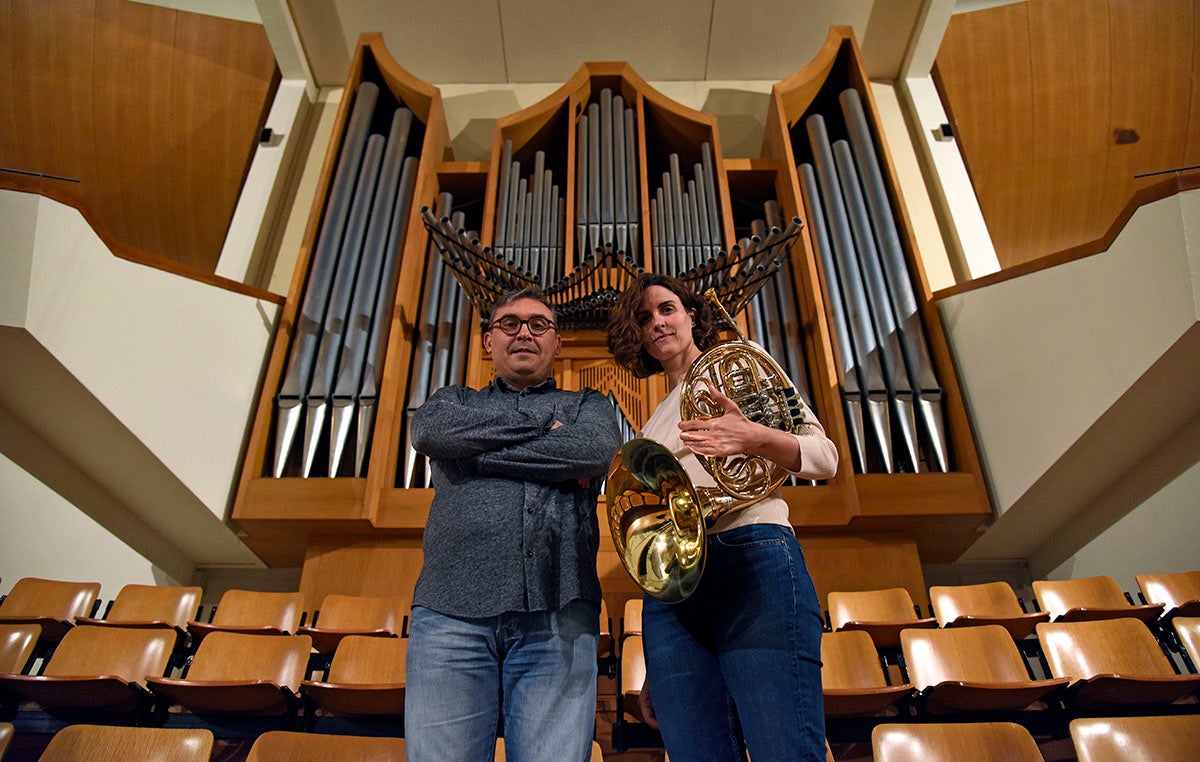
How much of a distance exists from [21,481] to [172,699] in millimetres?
1786

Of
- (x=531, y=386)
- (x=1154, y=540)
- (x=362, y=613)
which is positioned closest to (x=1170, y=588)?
(x=1154, y=540)

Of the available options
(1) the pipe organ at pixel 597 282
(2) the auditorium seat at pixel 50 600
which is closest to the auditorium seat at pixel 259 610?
(1) the pipe organ at pixel 597 282

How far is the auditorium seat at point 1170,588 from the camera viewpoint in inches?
104

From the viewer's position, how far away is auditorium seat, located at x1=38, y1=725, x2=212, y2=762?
1.57 metres

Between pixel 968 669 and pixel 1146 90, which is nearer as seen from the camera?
pixel 968 669

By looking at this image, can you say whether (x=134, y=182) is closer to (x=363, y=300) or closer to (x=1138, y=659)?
(x=363, y=300)

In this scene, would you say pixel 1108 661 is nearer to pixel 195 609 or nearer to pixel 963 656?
pixel 963 656

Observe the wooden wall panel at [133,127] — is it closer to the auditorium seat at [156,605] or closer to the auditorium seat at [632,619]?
the auditorium seat at [156,605]

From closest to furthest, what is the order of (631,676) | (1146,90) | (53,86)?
1. (631,676)
2. (1146,90)
3. (53,86)

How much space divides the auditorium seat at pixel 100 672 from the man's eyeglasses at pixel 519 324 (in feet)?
4.48

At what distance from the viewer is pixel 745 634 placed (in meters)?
1.09

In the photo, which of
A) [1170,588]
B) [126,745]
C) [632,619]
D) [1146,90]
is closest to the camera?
[126,745]

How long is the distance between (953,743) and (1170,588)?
63.5 inches

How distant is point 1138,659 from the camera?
217 centimetres
